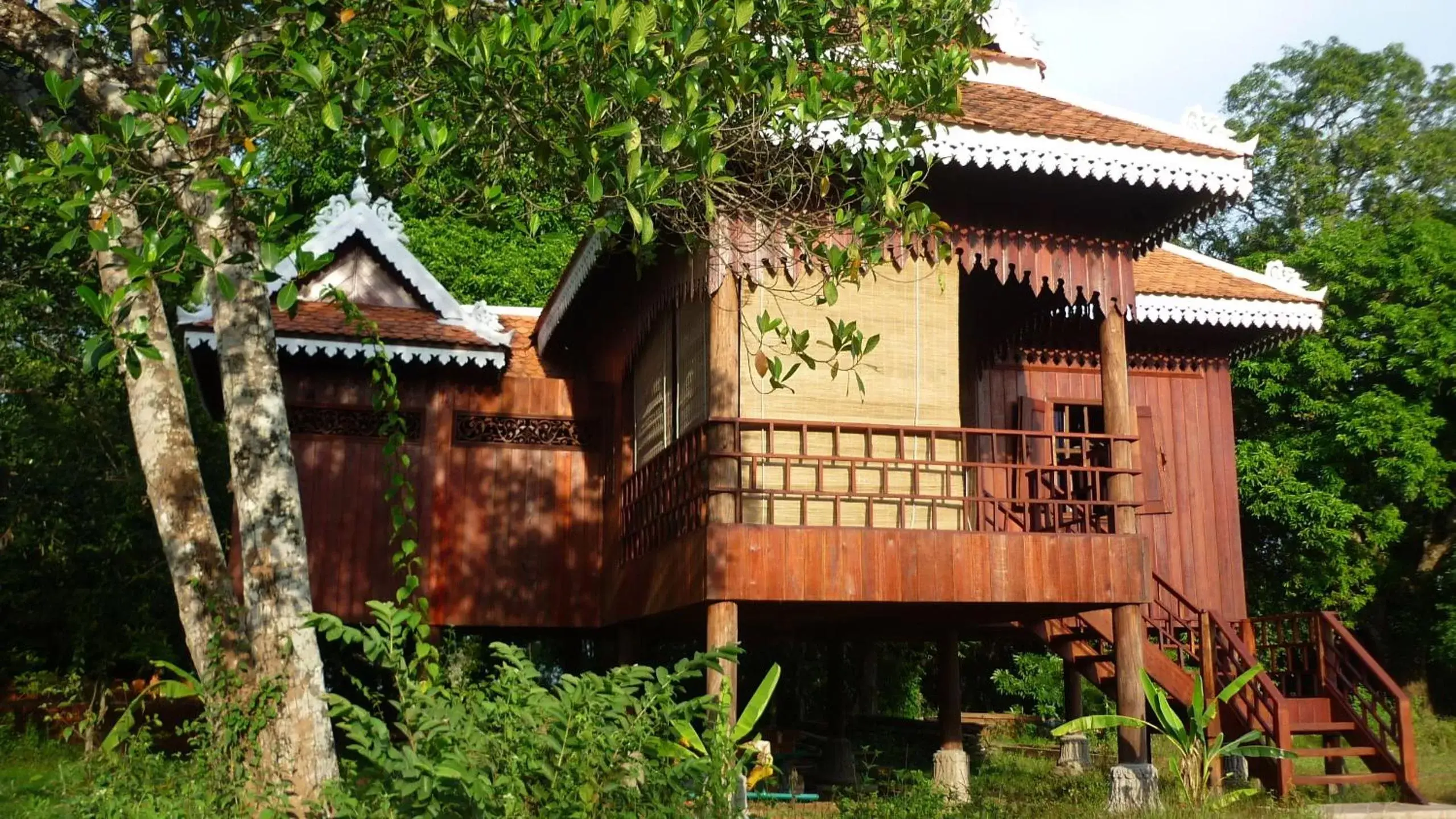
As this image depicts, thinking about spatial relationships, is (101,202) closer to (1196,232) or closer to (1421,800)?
(1421,800)

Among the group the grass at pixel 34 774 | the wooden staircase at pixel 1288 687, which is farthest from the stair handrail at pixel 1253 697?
the grass at pixel 34 774

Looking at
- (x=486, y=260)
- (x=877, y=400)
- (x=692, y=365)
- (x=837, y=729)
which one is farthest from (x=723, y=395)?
(x=486, y=260)

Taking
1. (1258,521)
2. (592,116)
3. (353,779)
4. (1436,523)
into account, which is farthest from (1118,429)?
(1436,523)

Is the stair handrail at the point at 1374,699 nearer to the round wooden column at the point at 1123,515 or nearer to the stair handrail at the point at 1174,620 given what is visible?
the stair handrail at the point at 1174,620

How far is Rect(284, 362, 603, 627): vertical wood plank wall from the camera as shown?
11.2 m

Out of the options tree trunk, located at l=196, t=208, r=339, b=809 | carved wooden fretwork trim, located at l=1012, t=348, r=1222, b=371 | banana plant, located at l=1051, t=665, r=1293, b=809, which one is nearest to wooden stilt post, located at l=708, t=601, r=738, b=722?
banana plant, located at l=1051, t=665, r=1293, b=809

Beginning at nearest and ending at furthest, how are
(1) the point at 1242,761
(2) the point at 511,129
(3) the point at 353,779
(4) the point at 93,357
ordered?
(4) the point at 93,357, (3) the point at 353,779, (2) the point at 511,129, (1) the point at 1242,761

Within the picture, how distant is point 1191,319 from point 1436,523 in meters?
11.7

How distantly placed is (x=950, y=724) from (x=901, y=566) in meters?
4.65

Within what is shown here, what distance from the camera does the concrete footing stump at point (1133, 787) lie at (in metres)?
8.17

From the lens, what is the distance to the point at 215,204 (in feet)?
16.7

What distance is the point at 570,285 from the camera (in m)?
11.2

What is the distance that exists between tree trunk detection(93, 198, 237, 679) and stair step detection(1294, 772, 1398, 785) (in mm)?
7091

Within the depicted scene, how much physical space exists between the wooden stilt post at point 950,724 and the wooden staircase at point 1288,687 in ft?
6.19
